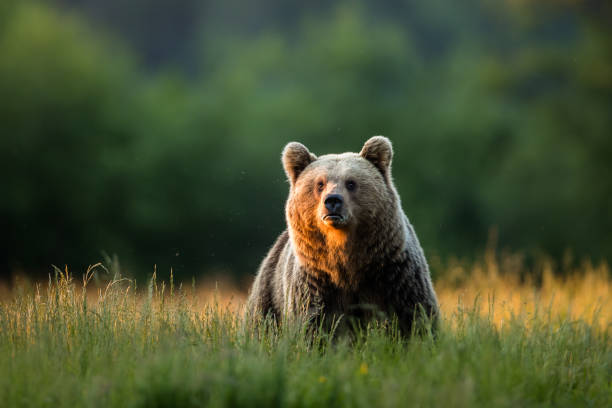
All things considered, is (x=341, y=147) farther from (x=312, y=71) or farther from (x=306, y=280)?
(x=306, y=280)

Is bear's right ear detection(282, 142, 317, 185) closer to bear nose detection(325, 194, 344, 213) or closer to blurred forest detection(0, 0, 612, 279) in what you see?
bear nose detection(325, 194, 344, 213)

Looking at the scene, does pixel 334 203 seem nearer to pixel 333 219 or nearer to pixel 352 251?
pixel 333 219

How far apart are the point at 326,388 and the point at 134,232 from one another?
26.5 m

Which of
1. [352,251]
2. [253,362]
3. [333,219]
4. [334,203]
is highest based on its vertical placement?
[334,203]

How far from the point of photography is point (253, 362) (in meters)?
4.29

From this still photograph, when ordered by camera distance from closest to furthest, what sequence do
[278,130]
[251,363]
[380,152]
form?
[251,363] → [380,152] → [278,130]

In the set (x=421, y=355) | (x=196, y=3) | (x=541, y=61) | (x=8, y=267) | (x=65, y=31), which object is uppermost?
(x=196, y=3)

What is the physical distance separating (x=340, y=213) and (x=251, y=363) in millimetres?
1656

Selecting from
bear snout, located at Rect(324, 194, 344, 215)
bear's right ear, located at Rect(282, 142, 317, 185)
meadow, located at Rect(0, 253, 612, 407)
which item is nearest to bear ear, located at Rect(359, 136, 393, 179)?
bear's right ear, located at Rect(282, 142, 317, 185)

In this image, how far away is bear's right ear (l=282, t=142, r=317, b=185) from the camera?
6.36 meters

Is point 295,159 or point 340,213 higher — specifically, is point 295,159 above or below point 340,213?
above

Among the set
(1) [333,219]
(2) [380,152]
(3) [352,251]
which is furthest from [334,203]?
(2) [380,152]

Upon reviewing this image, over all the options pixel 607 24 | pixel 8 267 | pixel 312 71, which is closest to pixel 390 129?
pixel 312 71

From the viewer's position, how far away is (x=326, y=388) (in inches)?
164
